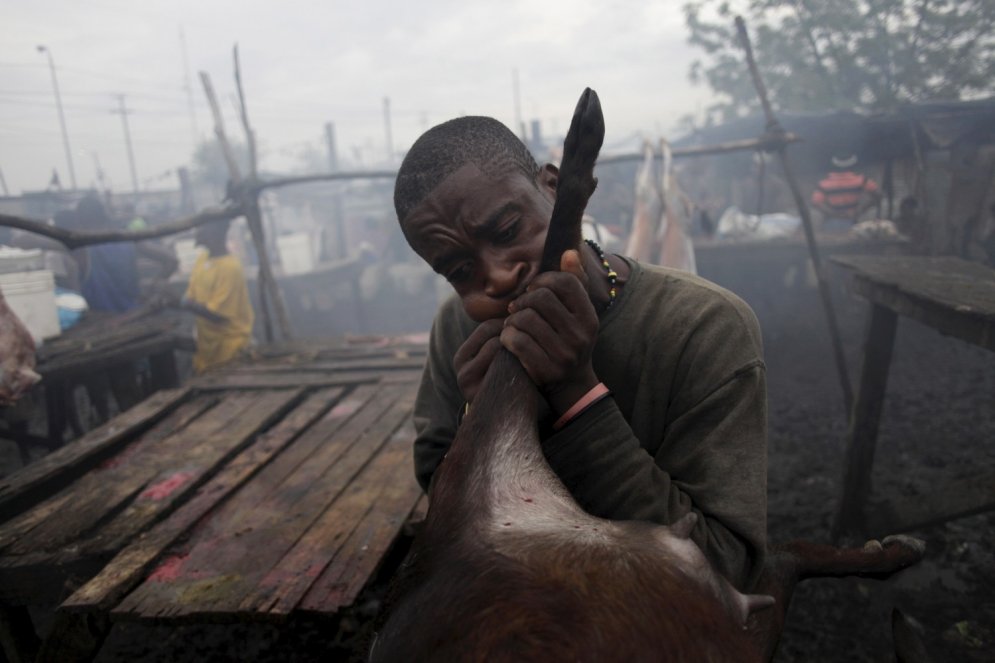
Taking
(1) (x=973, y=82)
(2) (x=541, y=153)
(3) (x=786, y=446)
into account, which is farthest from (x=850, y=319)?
(2) (x=541, y=153)

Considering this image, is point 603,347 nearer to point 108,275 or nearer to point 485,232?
point 485,232

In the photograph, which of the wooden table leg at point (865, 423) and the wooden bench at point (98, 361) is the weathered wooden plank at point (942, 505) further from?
the wooden bench at point (98, 361)

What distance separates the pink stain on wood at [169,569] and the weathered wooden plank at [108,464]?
677mm

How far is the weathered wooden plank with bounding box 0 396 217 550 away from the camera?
2.31m

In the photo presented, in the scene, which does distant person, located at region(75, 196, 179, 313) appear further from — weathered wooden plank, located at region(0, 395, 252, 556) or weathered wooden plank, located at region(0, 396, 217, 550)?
weathered wooden plank, located at region(0, 395, 252, 556)

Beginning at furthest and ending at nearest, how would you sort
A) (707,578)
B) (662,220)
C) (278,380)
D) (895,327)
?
1. (662,220)
2. (278,380)
3. (895,327)
4. (707,578)

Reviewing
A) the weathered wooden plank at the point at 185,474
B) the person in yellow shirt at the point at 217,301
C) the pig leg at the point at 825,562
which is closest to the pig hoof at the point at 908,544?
the pig leg at the point at 825,562

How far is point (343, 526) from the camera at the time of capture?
2.21m

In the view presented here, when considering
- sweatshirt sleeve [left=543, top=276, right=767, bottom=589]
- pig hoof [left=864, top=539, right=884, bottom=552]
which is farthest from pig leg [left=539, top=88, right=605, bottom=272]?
pig hoof [left=864, top=539, right=884, bottom=552]

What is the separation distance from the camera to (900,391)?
20.6 feet

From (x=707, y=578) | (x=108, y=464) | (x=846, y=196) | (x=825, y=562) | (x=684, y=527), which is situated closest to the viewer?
(x=707, y=578)

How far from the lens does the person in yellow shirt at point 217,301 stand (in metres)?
6.23

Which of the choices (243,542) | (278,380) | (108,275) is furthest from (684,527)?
(108,275)

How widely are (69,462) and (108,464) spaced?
169 millimetres
